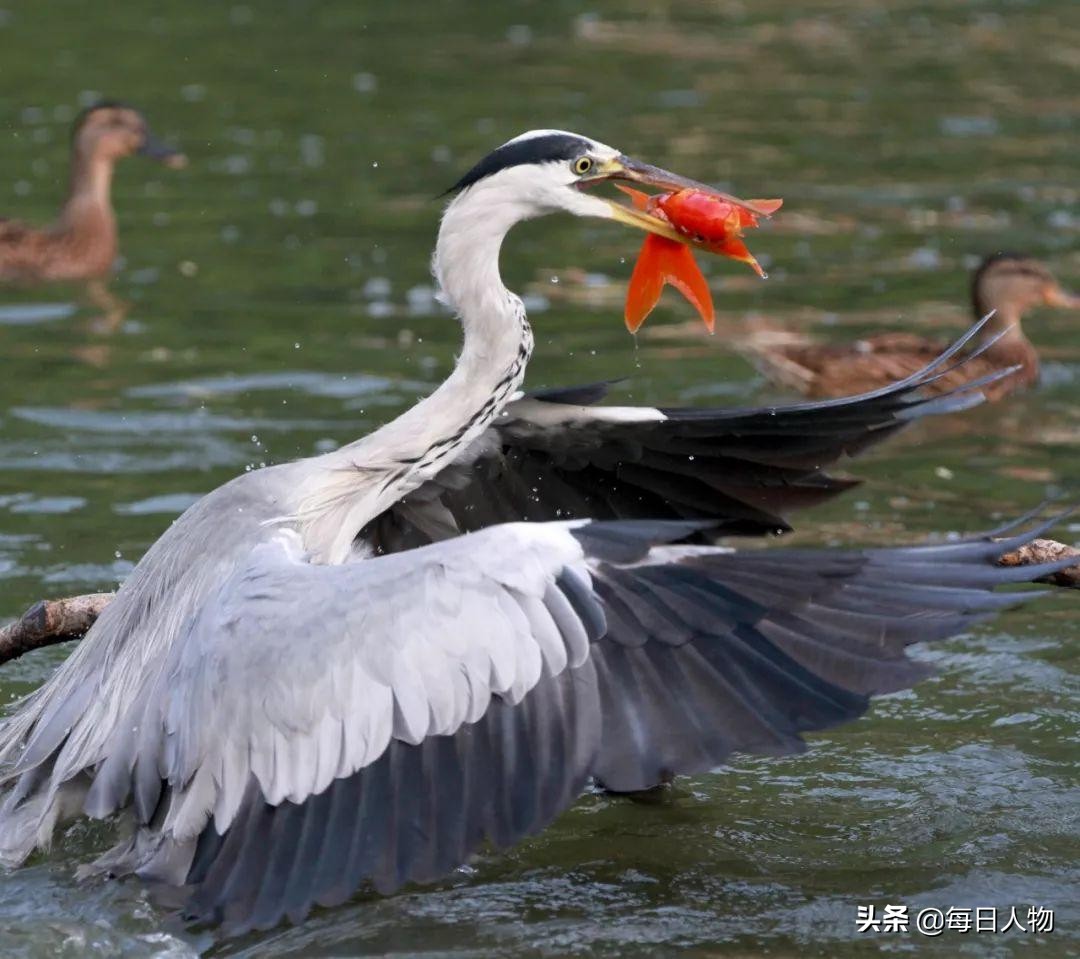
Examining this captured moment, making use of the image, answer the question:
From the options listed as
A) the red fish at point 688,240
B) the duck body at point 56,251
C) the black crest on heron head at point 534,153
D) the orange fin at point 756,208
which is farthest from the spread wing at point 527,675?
the duck body at point 56,251

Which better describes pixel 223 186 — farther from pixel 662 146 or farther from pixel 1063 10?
pixel 1063 10

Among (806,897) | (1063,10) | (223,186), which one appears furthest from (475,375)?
(1063,10)

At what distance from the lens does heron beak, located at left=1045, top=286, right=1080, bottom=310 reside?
11469 mm

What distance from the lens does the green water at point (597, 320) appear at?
5902mm

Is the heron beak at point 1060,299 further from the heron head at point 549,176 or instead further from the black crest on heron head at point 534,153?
the black crest on heron head at point 534,153

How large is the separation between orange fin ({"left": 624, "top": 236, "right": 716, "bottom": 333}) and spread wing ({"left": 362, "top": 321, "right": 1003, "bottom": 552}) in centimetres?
32

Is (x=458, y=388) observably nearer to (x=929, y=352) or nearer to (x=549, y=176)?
(x=549, y=176)

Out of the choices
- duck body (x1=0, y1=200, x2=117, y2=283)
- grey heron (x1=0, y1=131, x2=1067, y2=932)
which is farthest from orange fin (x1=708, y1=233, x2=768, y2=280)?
duck body (x1=0, y1=200, x2=117, y2=283)

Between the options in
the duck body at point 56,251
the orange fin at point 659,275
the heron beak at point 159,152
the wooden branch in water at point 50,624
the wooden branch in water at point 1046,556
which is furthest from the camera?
the heron beak at point 159,152

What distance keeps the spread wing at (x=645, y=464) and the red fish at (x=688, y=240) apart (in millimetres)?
→ 348

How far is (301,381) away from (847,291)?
12.0 feet

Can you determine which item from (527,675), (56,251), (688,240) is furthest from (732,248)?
(56,251)

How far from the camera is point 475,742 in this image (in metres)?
5.21

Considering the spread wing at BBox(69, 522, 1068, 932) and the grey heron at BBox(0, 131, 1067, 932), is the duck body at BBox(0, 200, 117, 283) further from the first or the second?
the spread wing at BBox(69, 522, 1068, 932)
